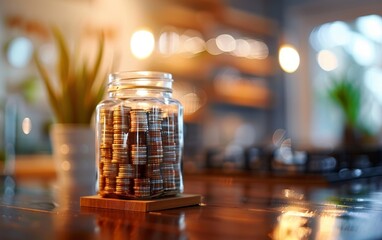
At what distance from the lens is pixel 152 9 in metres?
4.24

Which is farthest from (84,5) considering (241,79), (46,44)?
(241,79)

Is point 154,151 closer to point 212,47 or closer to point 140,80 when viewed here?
point 140,80

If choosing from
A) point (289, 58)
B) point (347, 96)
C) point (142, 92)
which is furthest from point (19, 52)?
point (142, 92)

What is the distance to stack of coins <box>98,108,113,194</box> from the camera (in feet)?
2.77

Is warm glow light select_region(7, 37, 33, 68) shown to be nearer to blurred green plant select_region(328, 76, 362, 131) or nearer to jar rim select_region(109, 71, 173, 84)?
blurred green plant select_region(328, 76, 362, 131)

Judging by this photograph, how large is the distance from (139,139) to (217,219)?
19 cm

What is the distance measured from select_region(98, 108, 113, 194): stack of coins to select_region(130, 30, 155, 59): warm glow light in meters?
3.22

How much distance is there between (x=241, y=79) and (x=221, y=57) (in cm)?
42

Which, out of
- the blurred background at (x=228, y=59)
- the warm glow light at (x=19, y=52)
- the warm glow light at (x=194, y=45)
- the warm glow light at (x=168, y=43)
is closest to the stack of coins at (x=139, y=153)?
the blurred background at (x=228, y=59)

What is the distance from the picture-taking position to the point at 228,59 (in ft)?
15.4

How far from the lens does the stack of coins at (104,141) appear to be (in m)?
0.85

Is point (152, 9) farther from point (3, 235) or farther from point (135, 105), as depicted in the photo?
point (3, 235)

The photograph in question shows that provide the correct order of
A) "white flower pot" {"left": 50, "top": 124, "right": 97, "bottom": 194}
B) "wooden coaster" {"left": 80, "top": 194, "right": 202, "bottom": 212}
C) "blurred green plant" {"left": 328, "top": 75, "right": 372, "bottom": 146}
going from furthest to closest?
"blurred green plant" {"left": 328, "top": 75, "right": 372, "bottom": 146} < "white flower pot" {"left": 50, "top": 124, "right": 97, "bottom": 194} < "wooden coaster" {"left": 80, "top": 194, "right": 202, "bottom": 212}

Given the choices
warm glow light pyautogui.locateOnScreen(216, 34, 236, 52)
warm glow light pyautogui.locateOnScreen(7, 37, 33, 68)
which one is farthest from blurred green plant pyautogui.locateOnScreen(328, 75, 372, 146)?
warm glow light pyautogui.locateOnScreen(7, 37, 33, 68)
